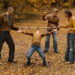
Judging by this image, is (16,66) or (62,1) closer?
(16,66)

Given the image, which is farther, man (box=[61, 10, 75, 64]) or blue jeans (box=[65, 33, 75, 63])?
blue jeans (box=[65, 33, 75, 63])

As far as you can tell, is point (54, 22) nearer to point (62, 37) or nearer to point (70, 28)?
point (70, 28)

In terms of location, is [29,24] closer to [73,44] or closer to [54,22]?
[54,22]

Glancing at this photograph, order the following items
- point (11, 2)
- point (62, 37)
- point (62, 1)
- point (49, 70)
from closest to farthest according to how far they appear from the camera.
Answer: point (49, 70), point (62, 37), point (11, 2), point (62, 1)

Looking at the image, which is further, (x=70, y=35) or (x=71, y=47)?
(x=71, y=47)

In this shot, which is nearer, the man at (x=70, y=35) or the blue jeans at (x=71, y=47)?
the man at (x=70, y=35)

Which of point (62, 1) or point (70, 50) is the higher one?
point (62, 1)

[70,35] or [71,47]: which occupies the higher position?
[70,35]

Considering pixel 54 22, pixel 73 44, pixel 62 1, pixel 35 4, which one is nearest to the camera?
pixel 73 44

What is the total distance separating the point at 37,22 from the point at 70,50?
37.9 feet

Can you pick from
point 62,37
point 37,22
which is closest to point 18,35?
point 62,37

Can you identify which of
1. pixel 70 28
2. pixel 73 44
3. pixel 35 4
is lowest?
pixel 73 44

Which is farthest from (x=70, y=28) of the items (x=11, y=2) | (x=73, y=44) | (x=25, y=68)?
(x=11, y=2)

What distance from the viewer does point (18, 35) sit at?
53.9 feet
